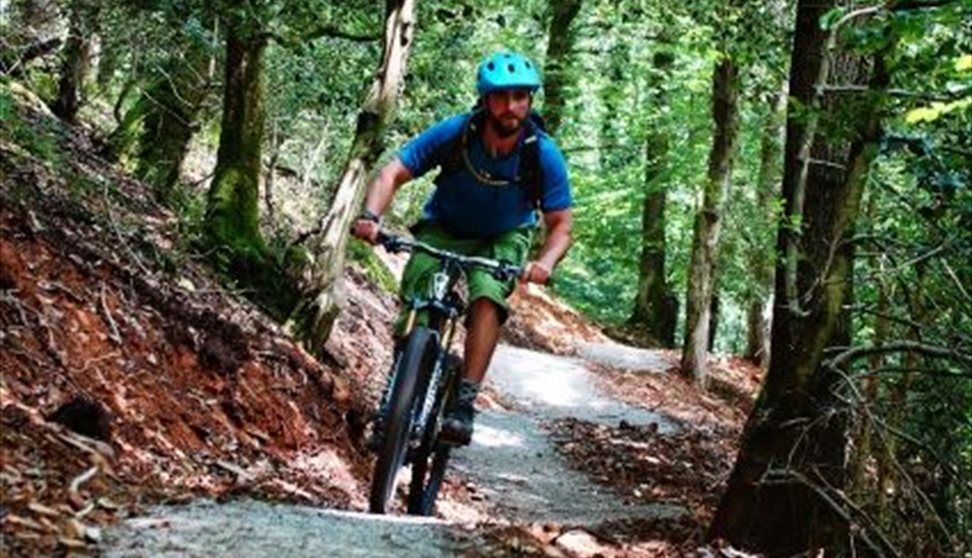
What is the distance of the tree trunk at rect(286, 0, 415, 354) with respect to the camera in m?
9.16

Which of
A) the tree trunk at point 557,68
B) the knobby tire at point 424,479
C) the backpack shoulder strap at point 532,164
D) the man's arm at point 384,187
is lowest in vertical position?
the knobby tire at point 424,479

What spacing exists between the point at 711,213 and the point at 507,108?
39.0ft

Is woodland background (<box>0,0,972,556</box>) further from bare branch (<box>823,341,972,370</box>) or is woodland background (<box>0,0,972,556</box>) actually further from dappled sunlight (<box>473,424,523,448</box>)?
dappled sunlight (<box>473,424,523,448</box>)

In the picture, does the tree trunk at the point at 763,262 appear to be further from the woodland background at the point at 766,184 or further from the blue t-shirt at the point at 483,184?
the blue t-shirt at the point at 483,184

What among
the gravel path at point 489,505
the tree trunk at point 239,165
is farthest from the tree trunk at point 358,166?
the gravel path at point 489,505

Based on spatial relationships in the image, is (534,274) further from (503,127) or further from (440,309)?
(503,127)

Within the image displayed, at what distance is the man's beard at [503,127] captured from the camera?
5.82m

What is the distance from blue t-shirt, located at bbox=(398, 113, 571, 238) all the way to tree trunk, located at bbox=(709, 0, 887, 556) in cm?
122

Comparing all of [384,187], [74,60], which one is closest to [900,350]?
[384,187]

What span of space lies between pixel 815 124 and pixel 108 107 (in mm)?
12649

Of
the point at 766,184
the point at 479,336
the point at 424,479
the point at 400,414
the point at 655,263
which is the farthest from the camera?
the point at 655,263

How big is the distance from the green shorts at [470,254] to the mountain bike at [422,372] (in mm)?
53

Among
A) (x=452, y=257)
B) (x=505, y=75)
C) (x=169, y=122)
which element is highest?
(x=505, y=75)

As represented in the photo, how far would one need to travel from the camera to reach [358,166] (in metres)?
9.23
